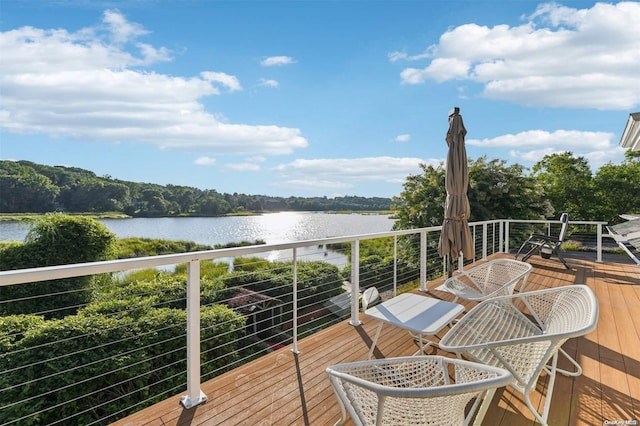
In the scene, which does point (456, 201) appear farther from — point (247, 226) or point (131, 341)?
point (247, 226)

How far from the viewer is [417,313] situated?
8.68 feet

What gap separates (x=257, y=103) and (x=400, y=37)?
43.9 ft

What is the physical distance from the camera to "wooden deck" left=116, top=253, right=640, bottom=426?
208cm

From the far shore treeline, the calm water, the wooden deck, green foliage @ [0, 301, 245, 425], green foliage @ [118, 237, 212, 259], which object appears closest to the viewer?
the wooden deck

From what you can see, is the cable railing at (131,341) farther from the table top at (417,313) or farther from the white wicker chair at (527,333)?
the white wicker chair at (527,333)

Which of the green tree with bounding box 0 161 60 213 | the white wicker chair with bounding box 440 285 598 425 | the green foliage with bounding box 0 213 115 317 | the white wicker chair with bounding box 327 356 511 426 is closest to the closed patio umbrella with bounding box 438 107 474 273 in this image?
the white wicker chair with bounding box 440 285 598 425

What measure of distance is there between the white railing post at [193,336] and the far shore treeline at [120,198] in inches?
511

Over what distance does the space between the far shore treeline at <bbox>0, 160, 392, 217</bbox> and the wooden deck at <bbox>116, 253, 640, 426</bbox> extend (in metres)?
11.7

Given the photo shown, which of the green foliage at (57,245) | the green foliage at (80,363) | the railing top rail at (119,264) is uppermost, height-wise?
the railing top rail at (119,264)

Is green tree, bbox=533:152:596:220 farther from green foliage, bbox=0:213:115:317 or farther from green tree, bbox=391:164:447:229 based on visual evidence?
green foliage, bbox=0:213:115:317

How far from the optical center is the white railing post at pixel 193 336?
7.13 feet

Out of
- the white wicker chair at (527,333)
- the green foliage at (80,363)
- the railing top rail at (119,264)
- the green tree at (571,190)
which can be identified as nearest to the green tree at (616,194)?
the green tree at (571,190)

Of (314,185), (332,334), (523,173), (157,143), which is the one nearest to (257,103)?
(314,185)

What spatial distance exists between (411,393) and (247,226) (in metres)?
21.3
